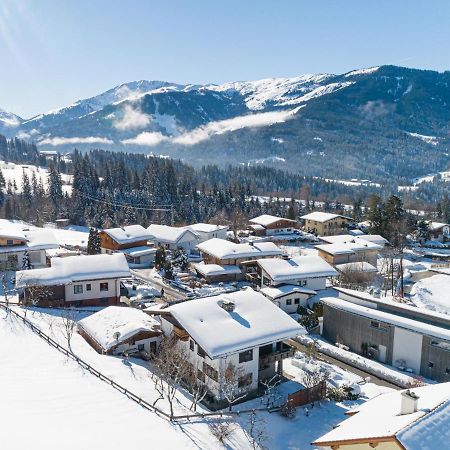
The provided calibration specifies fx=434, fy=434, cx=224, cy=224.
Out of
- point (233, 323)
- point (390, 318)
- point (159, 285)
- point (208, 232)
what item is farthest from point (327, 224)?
point (233, 323)

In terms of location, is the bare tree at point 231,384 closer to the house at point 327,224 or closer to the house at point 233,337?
the house at point 233,337

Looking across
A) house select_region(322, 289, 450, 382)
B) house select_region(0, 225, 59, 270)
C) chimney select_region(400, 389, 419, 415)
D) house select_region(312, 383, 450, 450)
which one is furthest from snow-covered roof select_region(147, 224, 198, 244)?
chimney select_region(400, 389, 419, 415)

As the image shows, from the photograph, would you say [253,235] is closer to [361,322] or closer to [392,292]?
[392,292]

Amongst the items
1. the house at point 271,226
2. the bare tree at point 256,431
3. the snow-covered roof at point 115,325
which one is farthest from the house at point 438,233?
the bare tree at point 256,431

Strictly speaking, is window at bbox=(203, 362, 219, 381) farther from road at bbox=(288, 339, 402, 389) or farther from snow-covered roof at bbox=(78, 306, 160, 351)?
road at bbox=(288, 339, 402, 389)

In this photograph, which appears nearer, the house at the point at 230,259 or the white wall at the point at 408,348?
the white wall at the point at 408,348
